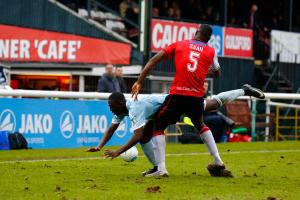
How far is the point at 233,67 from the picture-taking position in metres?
30.7

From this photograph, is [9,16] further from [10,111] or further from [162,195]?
[162,195]

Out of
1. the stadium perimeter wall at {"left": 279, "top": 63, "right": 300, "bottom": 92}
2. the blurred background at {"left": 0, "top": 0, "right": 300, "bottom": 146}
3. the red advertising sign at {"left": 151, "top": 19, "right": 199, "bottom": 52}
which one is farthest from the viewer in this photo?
the stadium perimeter wall at {"left": 279, "top": 63, "right": 300, "bottom": 92}

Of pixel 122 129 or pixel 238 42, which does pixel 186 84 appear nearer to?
pixel 122 129

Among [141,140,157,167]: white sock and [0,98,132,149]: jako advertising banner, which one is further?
[0,98,132,149]: jako advertising banner

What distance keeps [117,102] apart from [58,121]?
8.08m

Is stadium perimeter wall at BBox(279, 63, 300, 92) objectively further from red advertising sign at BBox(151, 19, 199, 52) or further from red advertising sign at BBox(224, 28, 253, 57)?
red advertising sign at BBox(151, 19, 199, 52)

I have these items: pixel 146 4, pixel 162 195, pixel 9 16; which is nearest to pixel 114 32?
pixel 146 4

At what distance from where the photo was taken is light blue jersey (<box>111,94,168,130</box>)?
11.2m

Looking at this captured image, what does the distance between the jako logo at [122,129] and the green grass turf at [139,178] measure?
4269 mm

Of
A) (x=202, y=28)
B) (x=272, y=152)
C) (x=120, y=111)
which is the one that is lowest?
(x=272, y=152)

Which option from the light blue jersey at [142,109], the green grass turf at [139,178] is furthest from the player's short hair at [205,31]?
the green grass turf at [139,178]

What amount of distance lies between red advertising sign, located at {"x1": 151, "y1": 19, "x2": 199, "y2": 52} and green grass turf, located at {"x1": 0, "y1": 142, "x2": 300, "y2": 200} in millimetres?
12229

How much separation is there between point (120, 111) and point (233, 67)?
64.3 feet

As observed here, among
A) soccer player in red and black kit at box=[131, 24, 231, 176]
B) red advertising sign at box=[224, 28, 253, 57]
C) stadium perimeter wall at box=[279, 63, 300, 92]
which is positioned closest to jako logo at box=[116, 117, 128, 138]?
soccer player in red and black kit at box=[131, 24, 231, 176]
